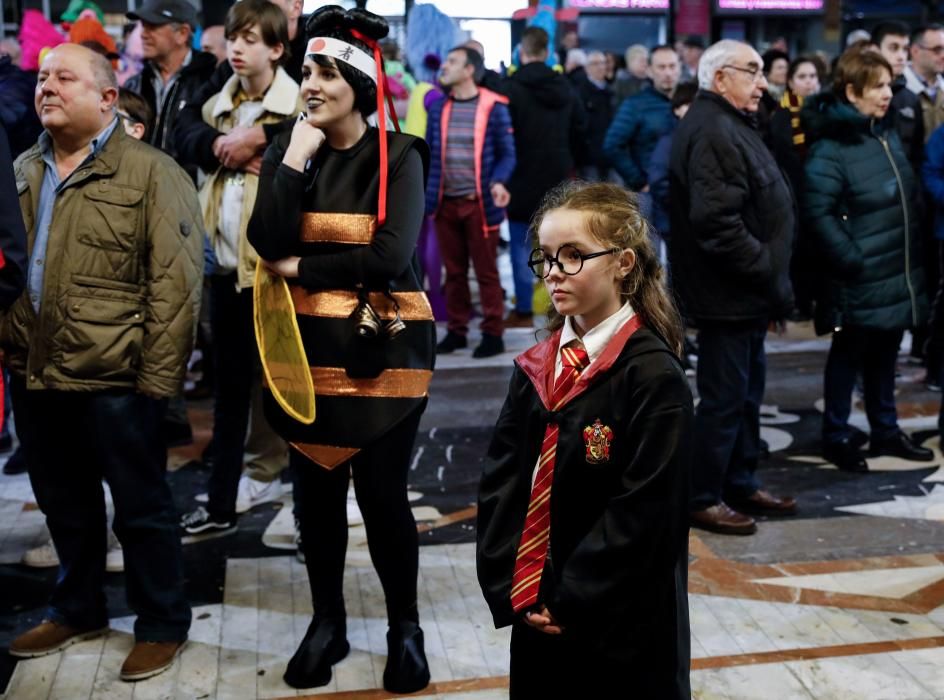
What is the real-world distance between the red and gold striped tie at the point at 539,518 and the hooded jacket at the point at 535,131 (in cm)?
654

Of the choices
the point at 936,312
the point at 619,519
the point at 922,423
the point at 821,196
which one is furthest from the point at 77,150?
the point at 922,423

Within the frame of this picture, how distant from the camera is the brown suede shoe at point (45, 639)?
3.89m

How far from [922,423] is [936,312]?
29.0 inches

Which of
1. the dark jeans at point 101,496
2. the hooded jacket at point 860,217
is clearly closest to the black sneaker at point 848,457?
the hooded jacket at point 860,217

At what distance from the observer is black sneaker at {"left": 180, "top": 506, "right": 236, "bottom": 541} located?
4953 mm

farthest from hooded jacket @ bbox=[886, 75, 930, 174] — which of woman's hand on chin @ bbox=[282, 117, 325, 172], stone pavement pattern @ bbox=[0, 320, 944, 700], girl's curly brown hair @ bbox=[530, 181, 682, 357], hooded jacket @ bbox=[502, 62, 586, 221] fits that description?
girl's curly brown hair @ bbox=[530, 181, 682, 357]

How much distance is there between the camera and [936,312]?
6203 millimetres

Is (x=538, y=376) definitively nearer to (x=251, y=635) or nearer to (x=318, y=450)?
(x=318, y=450)

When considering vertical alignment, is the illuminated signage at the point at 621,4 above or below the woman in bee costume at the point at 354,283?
above

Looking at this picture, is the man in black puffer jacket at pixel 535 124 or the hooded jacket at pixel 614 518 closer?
the hooded jacket at pixel 614 518

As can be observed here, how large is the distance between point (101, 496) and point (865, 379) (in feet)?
12.7

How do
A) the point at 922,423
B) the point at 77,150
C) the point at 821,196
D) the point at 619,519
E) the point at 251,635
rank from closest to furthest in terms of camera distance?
the point at 619,519
the point at 77,150
the point at 251,635
the point at 821,196
the point at 922,423

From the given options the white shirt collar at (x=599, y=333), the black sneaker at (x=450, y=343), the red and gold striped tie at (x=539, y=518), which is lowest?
the black sneaker at (x=450, y=343)

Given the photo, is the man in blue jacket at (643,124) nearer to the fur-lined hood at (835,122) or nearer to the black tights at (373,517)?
the fur-lined hood at (835,122)
